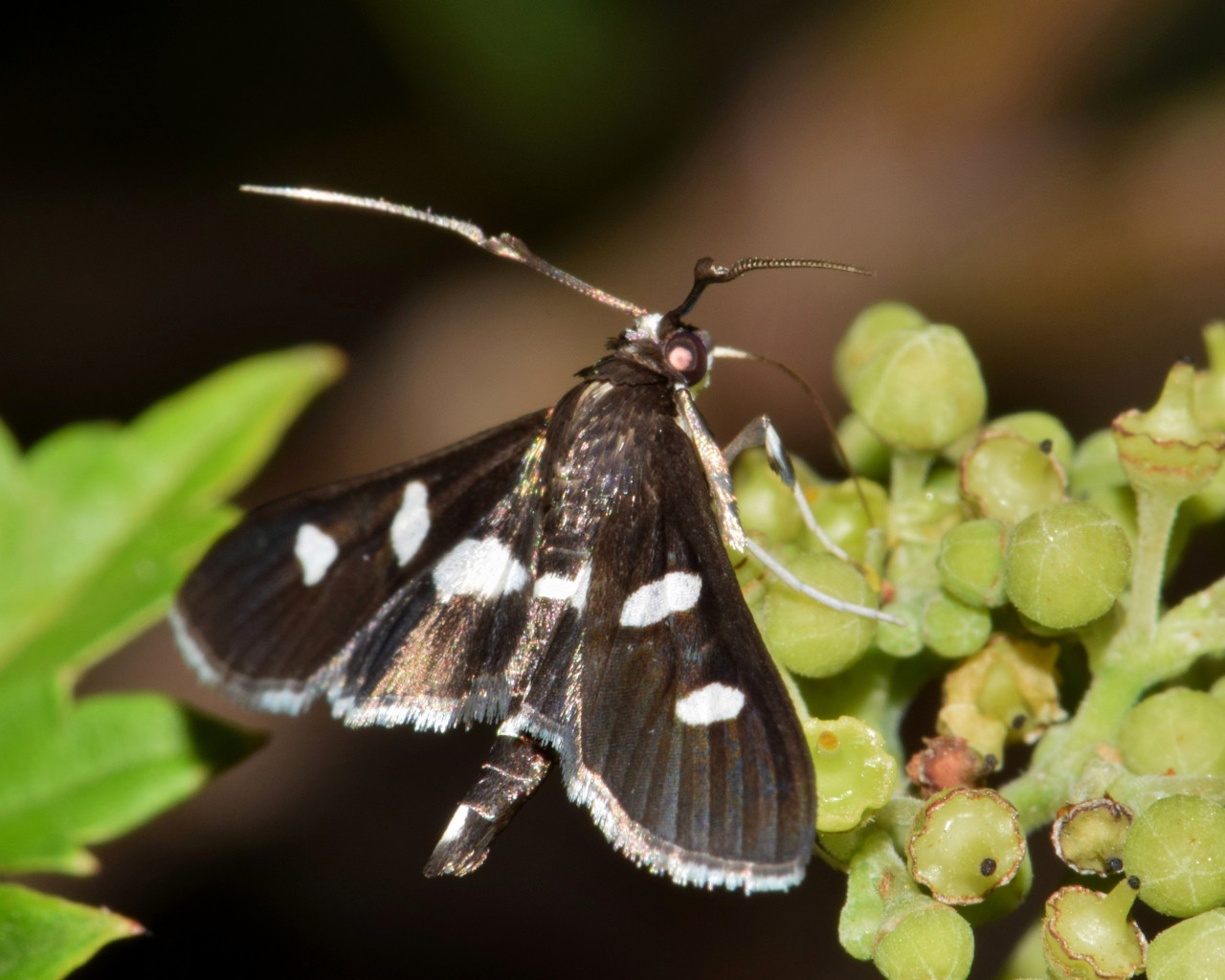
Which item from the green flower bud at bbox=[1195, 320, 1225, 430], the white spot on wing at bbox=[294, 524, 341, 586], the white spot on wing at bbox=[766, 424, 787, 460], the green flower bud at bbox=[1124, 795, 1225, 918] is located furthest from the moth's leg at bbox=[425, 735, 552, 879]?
the green flower bud at bbox=[1195, 320, 1225, 430]

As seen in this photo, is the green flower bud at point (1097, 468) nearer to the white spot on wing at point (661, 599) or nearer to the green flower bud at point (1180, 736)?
the green flower bud at point (1180, 736)

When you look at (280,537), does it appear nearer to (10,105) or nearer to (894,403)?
(894,403)

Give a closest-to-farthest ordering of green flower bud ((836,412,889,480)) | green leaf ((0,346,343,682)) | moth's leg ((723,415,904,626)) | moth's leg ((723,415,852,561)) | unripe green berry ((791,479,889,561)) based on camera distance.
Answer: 1. moth's leg ((723,415,904,626))
2. moth's leg ((723,415,852,561))
3. unripe green berry ((791,479,889,561))
4. green leaf ((0,346,343,682))
5. green flower bud ((836,412,889,480))

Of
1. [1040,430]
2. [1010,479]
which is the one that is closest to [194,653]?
[1010,479]

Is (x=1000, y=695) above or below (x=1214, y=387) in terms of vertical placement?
below

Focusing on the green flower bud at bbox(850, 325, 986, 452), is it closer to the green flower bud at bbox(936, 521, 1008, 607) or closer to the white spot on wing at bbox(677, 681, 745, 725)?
the green flower bud at bbox(936, 521, 1008, 607)

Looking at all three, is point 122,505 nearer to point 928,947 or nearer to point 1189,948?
point 928,947
